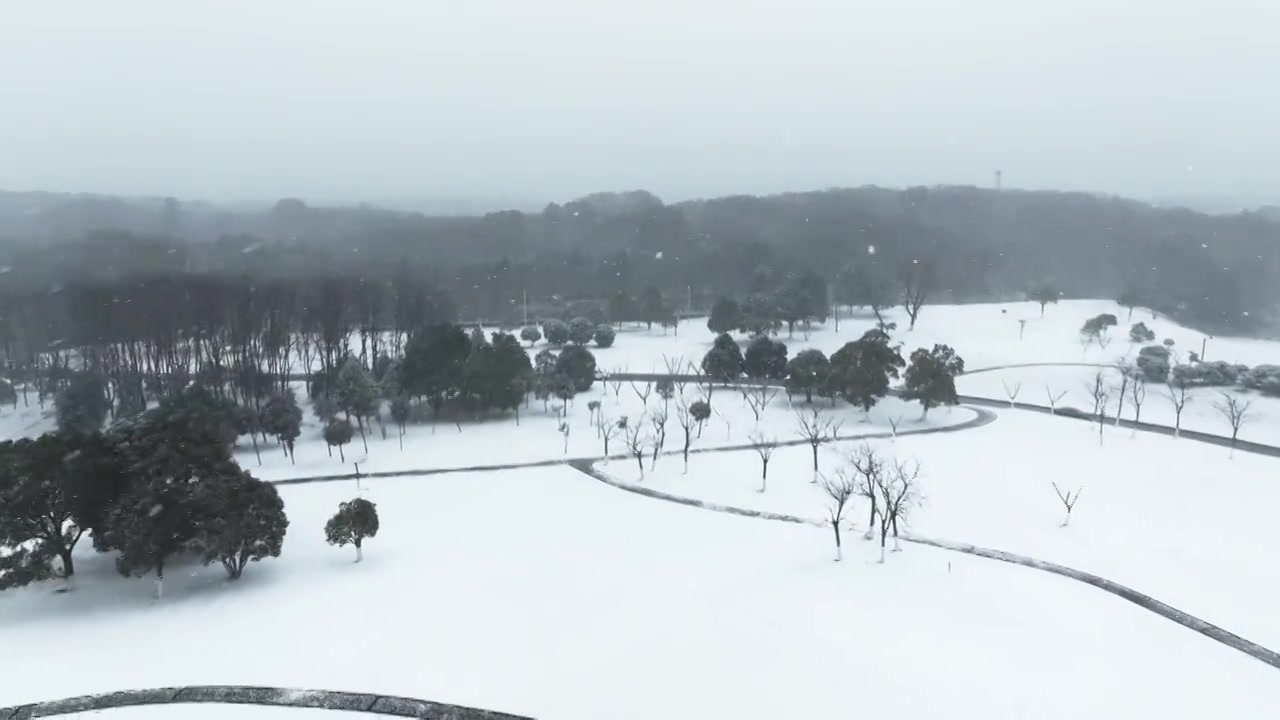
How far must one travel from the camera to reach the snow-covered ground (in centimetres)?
1709

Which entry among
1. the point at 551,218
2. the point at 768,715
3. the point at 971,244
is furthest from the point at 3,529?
the point at 971,244

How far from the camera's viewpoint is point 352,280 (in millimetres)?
64500

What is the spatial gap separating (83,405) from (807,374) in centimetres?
4257

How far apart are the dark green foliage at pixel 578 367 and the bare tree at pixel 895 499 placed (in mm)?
24067

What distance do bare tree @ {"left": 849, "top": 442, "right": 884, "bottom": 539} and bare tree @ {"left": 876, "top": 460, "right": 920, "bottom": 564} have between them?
30 centimetres

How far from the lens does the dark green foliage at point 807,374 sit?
4747 cm

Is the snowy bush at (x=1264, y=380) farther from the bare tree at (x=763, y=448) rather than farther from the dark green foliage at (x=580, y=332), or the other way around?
the dark green foliage at (x=580, y=332)

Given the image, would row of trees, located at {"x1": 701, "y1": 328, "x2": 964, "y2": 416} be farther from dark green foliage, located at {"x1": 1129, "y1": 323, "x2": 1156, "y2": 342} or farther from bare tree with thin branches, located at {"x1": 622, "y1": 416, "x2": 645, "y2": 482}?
dark green foliage, located at {"x1": 1129, "y1": 323, "x2": 1156, "y2": 342}

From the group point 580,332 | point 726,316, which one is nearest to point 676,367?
point 726,316

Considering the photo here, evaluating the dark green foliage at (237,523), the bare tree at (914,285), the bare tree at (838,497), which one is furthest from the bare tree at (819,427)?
the bare tree at (914,285)

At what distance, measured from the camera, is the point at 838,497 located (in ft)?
88.7

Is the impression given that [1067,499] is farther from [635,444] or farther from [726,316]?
[726,316]

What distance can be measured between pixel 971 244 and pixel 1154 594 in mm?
100790

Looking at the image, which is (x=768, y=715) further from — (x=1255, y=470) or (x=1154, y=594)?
(x=1255, y=470)
